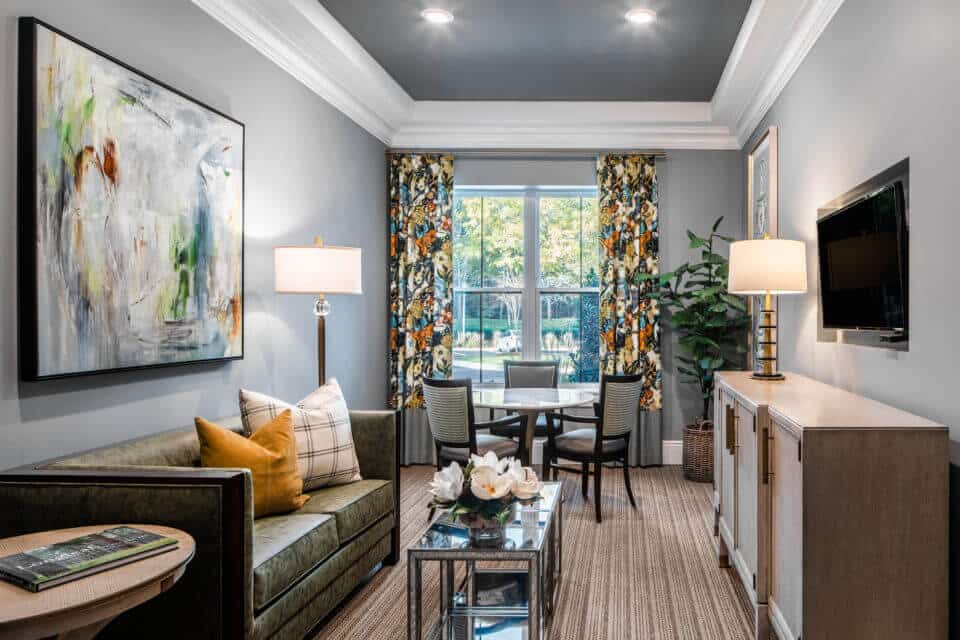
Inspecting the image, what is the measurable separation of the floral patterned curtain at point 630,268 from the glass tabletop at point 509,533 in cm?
326

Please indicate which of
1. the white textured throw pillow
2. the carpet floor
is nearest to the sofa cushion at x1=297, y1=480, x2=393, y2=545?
the white textured throw pillow

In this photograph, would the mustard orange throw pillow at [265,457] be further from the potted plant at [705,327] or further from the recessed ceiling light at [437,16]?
the potted plant at [705,327]

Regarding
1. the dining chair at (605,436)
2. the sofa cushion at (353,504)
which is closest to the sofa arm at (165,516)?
the sofa cushion at (353,504)

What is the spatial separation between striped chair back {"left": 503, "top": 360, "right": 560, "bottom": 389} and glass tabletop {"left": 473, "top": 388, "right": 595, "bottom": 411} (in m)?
0.35

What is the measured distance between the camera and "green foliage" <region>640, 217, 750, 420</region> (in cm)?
558

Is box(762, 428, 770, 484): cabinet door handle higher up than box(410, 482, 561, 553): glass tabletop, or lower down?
higher up

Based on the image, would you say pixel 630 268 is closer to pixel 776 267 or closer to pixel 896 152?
pixel 776 267

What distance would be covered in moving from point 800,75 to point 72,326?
366 centimetres

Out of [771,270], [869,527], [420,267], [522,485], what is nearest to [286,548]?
[522,485]

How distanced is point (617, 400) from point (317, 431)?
77.9 inches

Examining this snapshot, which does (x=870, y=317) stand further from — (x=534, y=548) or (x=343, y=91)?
(x=343, y=91)

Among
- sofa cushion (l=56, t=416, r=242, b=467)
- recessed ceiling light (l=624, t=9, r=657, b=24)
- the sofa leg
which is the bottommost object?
the sofa leg

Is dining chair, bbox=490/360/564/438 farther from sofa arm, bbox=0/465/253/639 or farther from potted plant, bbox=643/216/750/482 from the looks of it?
sofa arm, bbox=0/465/253/639

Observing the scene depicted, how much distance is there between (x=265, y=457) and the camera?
2.85 m
